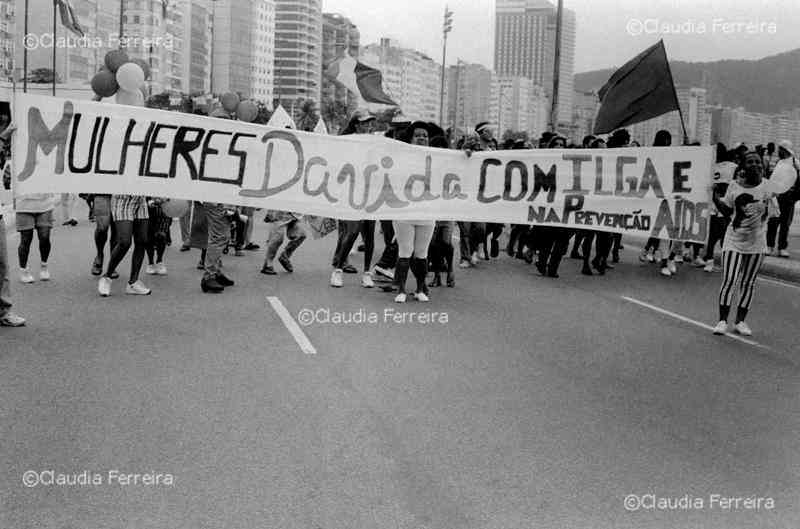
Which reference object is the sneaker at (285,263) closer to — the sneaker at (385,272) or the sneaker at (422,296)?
the sneaker at (385,272)

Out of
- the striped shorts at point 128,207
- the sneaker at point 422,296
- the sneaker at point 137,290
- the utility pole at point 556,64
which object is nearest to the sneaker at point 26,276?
the sneaker at point 137,290

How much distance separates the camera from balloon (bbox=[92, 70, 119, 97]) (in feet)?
35.9

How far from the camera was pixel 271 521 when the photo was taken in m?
4.46

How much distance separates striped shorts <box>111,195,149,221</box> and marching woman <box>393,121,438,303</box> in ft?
9.23

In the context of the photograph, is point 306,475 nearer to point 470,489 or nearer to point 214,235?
point 470,489

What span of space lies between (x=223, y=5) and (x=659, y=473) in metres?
192

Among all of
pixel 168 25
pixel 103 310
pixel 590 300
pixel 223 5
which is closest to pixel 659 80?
pixel 590 300

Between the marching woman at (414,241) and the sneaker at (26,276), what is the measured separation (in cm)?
450

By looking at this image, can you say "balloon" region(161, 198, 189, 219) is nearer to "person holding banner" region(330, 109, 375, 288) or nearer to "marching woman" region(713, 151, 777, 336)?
"person holding banner" region(330, 109, 375, 288)

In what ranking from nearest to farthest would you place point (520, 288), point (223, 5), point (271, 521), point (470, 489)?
1. point (271, 521)
2. point (470, 489)
3. point (520, 288)
4. point (223, 5)

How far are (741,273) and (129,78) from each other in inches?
270

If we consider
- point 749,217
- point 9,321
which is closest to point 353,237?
point 9,321

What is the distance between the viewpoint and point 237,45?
184875 millimetres

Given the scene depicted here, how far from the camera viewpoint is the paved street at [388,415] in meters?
4.72
